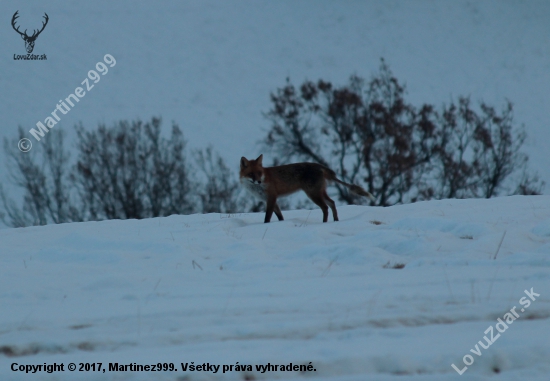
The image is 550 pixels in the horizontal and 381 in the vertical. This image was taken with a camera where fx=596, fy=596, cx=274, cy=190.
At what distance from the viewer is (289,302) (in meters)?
4.81

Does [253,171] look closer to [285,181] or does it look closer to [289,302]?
[285,181]

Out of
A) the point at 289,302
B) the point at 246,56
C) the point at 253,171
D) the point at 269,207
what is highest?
the point at 246,56

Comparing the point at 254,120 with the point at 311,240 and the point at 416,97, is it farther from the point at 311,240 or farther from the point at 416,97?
the point at 311,240

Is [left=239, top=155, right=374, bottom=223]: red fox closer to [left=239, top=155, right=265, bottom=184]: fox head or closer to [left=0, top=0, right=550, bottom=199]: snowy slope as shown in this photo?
[left=239, top=155, right=265, bottom=184]: fox head

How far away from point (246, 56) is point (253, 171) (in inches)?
1260

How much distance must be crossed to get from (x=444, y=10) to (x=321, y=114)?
18076 millimetres

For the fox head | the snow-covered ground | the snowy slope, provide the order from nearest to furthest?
the snow-covered ground → the fox head → the snowy slope

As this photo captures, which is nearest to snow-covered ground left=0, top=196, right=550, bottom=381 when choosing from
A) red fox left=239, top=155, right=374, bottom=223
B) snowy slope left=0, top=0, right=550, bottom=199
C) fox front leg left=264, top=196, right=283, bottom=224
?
fox front leg left=264, top=196, right=283, bottom=224

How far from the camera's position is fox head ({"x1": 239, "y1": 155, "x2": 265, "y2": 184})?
951 centimetres

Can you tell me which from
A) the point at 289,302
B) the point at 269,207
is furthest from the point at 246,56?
the point at 289,302

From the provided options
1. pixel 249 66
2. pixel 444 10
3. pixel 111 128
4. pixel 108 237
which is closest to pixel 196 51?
pixel 249 66

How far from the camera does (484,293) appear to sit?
4969mm

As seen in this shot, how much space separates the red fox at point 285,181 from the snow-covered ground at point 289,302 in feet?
5.72

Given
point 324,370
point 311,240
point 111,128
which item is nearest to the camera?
point 324,370
